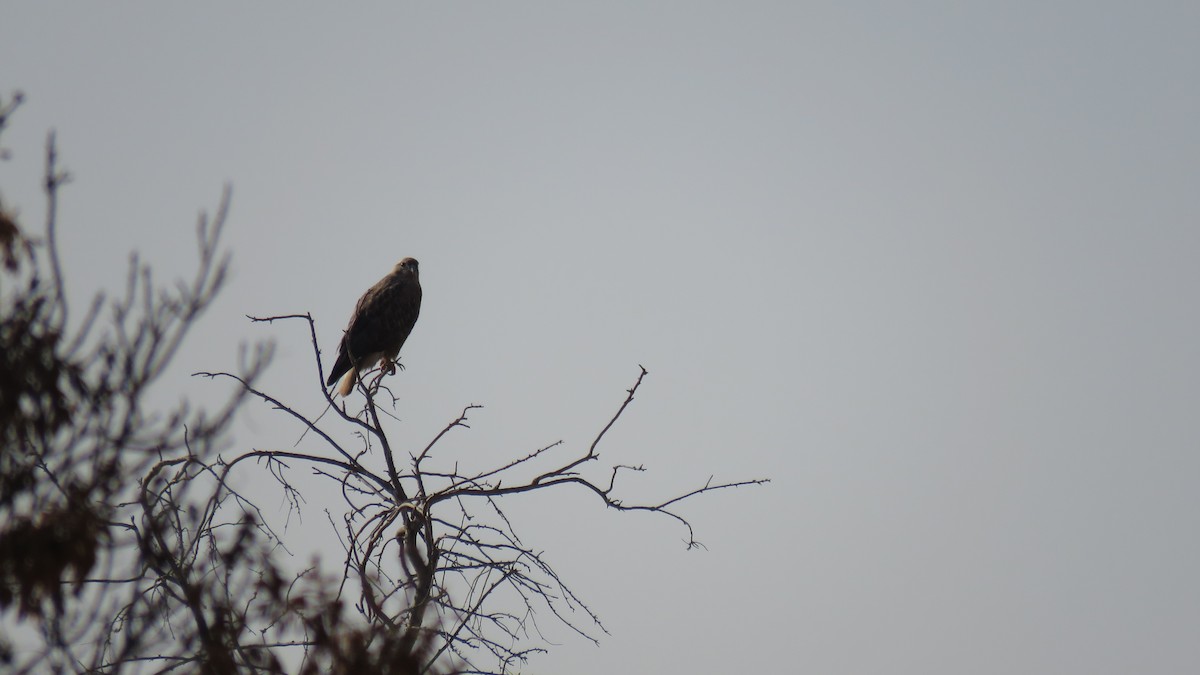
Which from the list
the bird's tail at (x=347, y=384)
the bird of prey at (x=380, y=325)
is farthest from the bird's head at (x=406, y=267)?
the bird's tail at (x=347, y=384)

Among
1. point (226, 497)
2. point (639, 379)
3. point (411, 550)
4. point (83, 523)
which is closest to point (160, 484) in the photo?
point (226, 497)

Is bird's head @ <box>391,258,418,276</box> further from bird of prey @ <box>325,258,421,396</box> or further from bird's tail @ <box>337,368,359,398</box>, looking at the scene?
bird's tail @ <box>337,368,359,398</box>

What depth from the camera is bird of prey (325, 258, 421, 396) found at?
8891mm

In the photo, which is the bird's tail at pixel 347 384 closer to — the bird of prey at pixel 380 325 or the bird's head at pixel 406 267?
the bird of prey at pixel 380 325

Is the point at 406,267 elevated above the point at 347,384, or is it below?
above

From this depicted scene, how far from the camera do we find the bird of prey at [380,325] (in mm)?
8891

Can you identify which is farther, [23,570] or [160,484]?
[160,484]

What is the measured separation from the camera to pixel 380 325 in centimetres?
952

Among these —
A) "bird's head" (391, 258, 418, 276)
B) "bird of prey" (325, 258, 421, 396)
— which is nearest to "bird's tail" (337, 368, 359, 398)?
"bird of prey" (325, 258, 421, 396)

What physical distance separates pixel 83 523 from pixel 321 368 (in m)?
1.93

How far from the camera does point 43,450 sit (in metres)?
2.54

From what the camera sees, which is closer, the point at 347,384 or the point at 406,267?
the point at 347,384

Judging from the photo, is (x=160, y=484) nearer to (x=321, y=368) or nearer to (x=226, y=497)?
(x=226, y=497)

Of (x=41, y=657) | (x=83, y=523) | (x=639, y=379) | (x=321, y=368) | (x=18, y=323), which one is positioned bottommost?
(x=41, y=657)
